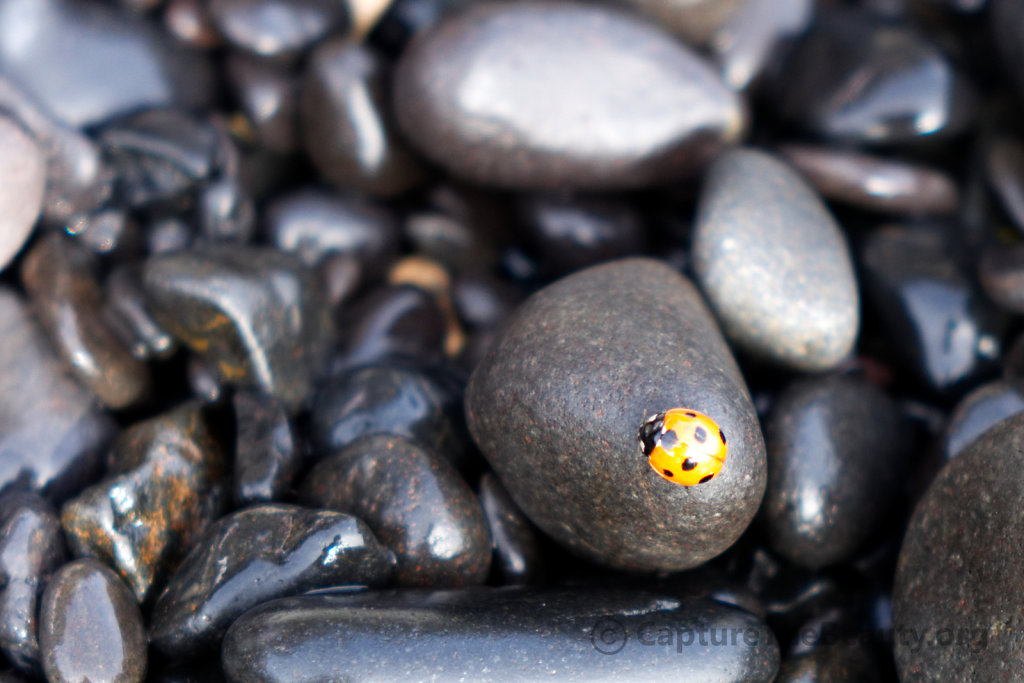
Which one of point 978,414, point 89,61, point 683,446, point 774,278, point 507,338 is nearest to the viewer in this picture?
point 683,446

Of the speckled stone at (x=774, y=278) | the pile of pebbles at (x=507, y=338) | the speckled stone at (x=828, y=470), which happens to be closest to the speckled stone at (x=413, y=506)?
the pile of pebbles at (x=507, y=338)

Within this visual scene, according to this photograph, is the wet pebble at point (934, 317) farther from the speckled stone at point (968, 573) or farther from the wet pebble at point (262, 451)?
the wet pebble at point (262, 451)

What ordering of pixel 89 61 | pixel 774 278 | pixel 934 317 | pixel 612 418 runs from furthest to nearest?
pixel 89 61, pixel 934 317, pixel 774 278, pixel 612 418

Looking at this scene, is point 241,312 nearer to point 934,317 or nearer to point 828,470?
point 828,470

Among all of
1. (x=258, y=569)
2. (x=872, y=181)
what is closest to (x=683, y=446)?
(x=258, y=569)

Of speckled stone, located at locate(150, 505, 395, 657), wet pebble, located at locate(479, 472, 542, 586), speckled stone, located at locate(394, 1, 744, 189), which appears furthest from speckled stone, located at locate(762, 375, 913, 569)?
speckled stone, located at locate(150, 505, 395, 657)

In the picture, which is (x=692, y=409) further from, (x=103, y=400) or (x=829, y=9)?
(x=829, y=9)

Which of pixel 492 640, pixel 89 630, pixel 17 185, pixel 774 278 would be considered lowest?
pixel 492 640

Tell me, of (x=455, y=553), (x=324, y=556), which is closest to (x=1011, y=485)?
(x=455, y=553)
